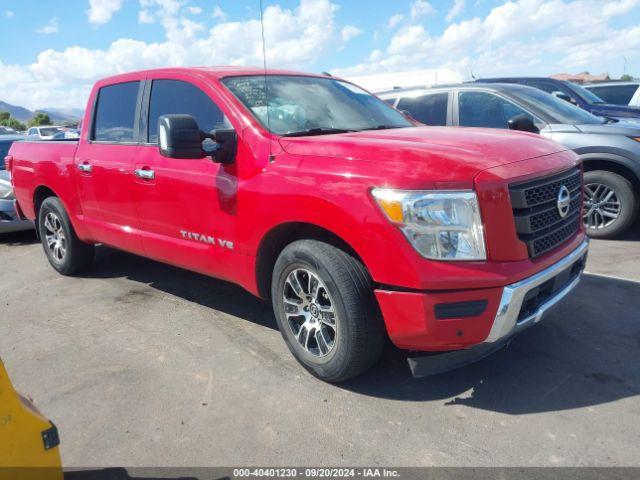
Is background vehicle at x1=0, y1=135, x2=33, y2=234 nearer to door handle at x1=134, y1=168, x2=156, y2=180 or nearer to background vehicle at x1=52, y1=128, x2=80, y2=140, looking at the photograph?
background vehicle at x1=52, y1=128, x2=80, y2=140

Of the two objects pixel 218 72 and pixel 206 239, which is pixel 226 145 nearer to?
pixel 206 239

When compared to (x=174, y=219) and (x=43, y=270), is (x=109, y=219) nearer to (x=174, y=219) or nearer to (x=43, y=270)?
(x=174, y=219)

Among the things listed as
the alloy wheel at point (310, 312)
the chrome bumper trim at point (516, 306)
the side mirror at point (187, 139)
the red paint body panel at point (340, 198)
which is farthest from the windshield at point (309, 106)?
the chrome bumper trim at point (516, 306)

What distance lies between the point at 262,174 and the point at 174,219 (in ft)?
3.25

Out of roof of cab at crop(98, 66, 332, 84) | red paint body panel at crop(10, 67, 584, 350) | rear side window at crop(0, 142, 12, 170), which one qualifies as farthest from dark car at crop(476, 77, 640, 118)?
rear side window at crop(0, 142, 12, 170)

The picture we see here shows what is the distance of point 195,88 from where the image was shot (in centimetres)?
385

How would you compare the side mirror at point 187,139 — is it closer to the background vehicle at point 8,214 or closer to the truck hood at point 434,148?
the truck hood at point 434,148

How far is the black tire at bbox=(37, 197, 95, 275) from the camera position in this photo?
5207 millimetres

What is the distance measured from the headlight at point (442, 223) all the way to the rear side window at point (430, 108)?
185 inches

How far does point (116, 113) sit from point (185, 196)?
1.43 m

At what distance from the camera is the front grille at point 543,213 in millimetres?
2688

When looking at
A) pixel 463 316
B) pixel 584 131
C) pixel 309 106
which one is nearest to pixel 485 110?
pixel 584 131

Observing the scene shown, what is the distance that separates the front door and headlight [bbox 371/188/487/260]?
1.29 metres

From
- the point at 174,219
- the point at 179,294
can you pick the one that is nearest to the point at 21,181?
the point at 179,294
